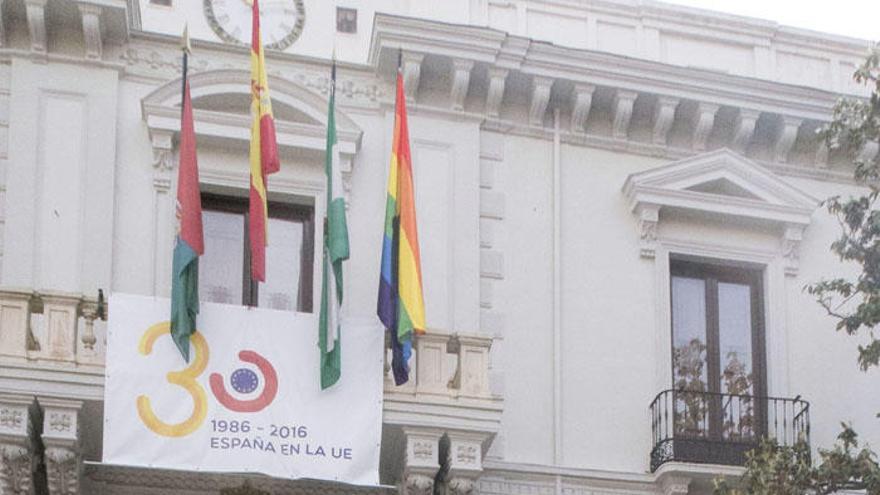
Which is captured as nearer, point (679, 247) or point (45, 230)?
point (45, 230)

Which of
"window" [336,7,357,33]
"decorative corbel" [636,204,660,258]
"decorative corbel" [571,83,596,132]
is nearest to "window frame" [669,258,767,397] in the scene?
"decorative corbel" [636,204,660,258]

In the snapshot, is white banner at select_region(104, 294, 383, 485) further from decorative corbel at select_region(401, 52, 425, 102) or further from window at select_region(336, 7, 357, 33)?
window at select_region(336, 7, 357, 33)

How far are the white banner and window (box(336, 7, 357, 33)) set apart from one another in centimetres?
435

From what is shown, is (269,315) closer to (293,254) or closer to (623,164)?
(293,254)

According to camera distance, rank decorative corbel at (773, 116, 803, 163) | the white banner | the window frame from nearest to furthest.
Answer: the white banner → the window frame → decorative corbel at (773, 116, 803, 163)

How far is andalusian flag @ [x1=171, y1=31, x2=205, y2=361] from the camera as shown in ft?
60.2

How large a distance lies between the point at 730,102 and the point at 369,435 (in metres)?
6.63

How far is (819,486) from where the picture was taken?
18.5 metres

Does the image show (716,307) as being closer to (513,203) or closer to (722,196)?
(722,196)

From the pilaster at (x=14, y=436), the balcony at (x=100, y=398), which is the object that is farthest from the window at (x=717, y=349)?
the pilaster at (x=14, y=436)

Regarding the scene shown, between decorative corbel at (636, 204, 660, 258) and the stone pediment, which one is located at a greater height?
the stone pediment

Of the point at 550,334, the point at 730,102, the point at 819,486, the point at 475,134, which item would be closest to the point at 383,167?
the point at 475,134

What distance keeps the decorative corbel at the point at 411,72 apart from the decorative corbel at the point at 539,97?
1.40m

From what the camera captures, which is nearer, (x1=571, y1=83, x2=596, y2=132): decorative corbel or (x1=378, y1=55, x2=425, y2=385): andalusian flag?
(x1=378, y1=55, x2=425, y2=385): andalusian flag
